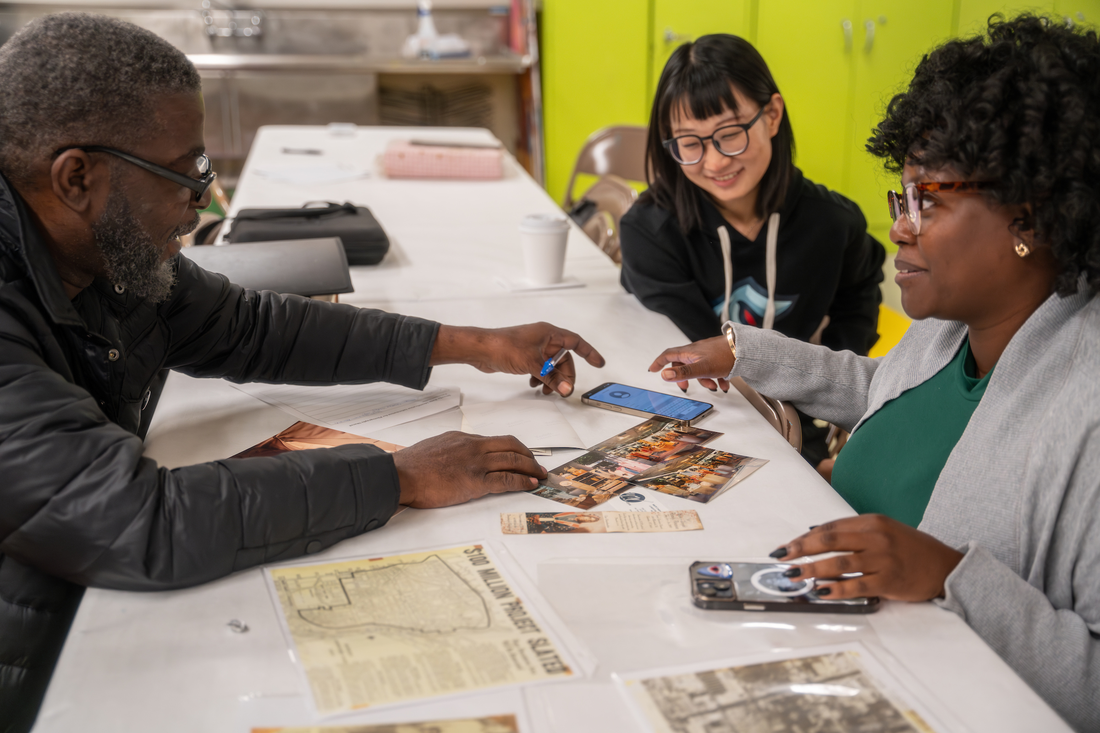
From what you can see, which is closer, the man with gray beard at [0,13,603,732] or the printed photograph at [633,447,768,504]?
the man with gray beard at [0,13,603,732]

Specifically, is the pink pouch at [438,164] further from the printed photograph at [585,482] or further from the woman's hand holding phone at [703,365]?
the printed photograph at [585,482]

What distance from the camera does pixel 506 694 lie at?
74 centimetres

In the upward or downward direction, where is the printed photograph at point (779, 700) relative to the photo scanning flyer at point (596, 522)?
upward

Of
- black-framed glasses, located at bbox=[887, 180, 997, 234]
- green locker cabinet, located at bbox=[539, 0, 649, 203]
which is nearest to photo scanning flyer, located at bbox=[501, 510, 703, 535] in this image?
black-framed glasses, located at bbox=[887, 180, 997, 234]

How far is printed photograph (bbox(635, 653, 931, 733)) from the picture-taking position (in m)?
0.71

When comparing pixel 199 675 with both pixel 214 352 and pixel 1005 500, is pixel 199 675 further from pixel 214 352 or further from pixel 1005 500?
pixel 1005 500

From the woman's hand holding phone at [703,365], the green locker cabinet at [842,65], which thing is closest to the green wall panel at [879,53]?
the green locker cabinet at [842,65]

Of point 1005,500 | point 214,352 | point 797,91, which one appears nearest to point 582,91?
point 797,91

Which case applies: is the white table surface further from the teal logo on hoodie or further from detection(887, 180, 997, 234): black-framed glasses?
the teal logo on hoodie

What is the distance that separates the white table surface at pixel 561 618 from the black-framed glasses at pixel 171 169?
35cm

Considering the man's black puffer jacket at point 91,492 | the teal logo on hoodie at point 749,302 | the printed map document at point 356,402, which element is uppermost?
the man's black puffer jacket at point 91,492

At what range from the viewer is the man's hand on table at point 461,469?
1.04 meters

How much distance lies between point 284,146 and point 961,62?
9.43ft

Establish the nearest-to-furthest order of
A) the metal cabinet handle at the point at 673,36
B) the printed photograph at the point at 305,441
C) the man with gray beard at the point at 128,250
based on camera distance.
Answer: the man with gray beard at the point at 128,250
the printed photograph at the point at 305,441
the metal cabinet handle at the point at 673,36
